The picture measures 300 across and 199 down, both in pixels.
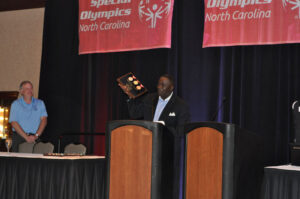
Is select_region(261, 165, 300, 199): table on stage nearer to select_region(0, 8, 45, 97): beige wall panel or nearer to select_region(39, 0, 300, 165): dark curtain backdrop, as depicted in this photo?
select_region(39, 0, 300, 165): dark curtain backdrop

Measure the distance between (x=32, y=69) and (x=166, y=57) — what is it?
268 cm

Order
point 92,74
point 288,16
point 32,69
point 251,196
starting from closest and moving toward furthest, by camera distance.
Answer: point 251,196, point 288,16, point 92,74, point 32,69

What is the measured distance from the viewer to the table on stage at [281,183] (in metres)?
2.69

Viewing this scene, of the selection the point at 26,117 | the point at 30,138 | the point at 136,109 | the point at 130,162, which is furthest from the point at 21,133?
the point at 130,162

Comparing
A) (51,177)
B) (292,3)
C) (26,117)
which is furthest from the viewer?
(26,117)

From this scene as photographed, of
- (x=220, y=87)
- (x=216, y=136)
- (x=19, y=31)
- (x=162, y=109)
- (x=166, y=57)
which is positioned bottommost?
(x=216, y=136)

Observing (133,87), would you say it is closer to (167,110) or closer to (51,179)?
Result: (167,110)

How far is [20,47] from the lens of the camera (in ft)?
24.2

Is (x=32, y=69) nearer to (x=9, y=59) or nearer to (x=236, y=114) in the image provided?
(x=9, y=59)

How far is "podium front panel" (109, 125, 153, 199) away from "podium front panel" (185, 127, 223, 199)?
0.29 meters

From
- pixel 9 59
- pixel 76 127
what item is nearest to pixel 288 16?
pixel 76 127

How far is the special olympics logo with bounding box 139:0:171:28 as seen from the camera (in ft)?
→ 18.0

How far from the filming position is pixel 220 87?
525cm

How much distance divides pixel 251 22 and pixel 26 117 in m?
2.87
